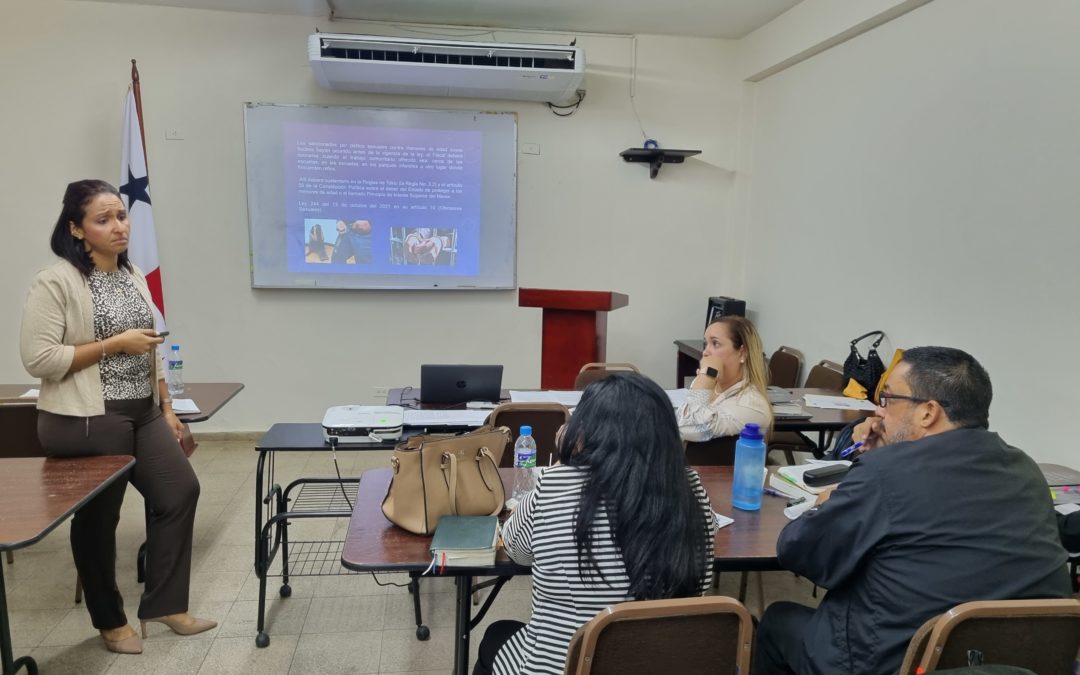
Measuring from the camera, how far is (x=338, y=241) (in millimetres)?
4547

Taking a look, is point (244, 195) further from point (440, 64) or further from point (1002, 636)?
point (1002, 636)

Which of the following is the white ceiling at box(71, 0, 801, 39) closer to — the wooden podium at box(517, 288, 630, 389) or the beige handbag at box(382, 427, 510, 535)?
the wooden podium at box(517, 288, 630, 389)

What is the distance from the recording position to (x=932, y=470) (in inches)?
51.4

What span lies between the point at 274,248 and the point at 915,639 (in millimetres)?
4289

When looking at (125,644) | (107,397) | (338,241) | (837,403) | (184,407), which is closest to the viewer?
(107,397)

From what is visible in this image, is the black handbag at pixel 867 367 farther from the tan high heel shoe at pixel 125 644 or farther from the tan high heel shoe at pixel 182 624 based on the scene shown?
the tan high heel shoe at pixel 125 644

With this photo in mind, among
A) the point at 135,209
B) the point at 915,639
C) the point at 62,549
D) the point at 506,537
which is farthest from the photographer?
the point at 135,209

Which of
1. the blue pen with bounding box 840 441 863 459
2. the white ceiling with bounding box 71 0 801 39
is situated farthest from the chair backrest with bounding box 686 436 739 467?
the white ceiling with bounding box 71 0 801 39

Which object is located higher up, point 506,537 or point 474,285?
point 474,285

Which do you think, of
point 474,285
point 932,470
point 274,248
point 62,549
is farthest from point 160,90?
point 932,470

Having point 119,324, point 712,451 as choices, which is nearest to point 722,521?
point 712,451

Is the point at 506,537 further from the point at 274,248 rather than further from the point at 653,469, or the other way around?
the point at 274,248

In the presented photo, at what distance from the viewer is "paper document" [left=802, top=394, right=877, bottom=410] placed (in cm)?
315

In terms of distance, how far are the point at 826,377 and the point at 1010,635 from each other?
2.55m
